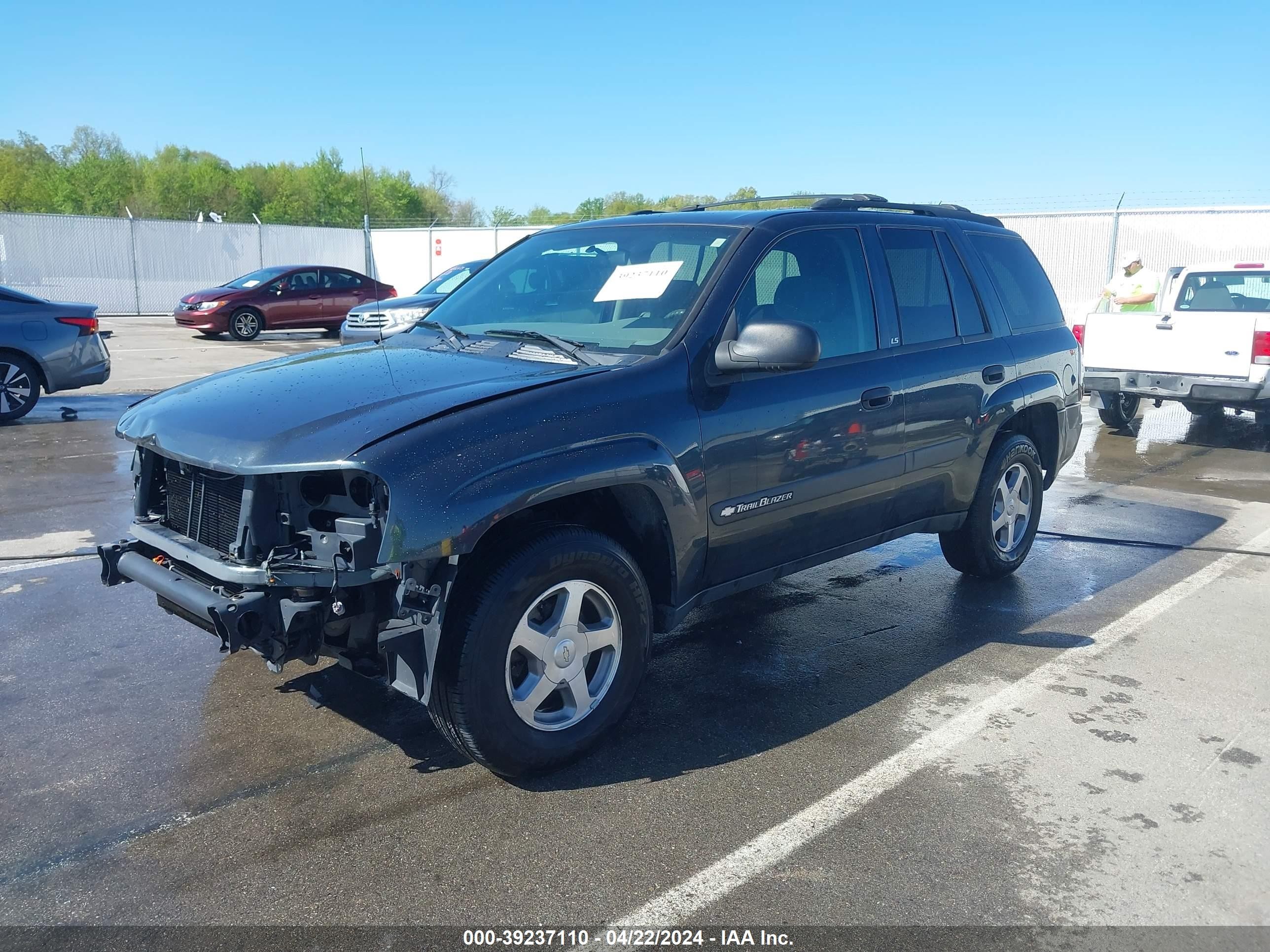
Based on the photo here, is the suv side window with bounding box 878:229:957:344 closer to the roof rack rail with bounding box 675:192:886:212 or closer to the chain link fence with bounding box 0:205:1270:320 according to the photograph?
the roof rack rail with bounding box 675:192:886:212

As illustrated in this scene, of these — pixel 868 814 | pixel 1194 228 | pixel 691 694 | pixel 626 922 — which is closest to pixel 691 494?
pixel 691 694

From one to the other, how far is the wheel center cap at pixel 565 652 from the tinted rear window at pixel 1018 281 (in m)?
3.43

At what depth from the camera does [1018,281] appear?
19.2 feet

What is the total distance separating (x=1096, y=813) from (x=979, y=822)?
1.40 ft

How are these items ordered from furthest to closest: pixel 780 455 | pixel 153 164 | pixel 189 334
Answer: pixel 153 164
pixel 189 334
pixel 780 455

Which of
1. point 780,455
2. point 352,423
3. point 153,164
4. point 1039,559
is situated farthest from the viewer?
point 153,164

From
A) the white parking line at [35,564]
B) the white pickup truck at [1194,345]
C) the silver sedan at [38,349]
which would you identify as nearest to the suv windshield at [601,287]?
the white parking line at [35,564]

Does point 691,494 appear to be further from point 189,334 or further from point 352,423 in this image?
point 189,334

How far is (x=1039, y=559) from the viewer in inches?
255

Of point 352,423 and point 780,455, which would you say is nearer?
point 352,423

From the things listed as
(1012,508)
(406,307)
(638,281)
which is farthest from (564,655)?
(406,307)

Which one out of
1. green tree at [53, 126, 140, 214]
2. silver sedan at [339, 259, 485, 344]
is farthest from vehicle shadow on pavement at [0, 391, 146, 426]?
green tree at [53, 126, 140, 214]

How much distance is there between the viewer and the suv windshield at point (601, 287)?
4.05m

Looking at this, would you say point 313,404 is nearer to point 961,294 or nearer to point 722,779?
point 722,779
